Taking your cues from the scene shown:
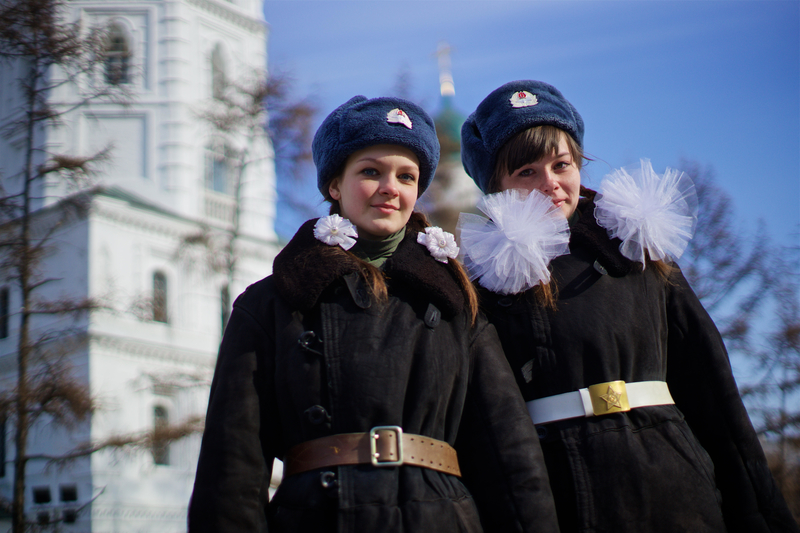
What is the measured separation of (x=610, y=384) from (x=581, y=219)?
766mm

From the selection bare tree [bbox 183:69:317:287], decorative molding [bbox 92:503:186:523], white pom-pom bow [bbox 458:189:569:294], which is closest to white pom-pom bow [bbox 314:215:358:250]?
white pom-pom bow [bbox 458:189:569:294]

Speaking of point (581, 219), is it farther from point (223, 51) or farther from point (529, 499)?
point (223, 51)

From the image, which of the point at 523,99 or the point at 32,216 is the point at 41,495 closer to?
the point at 32,216

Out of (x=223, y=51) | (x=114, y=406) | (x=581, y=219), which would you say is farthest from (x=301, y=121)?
(x=223, y=51)

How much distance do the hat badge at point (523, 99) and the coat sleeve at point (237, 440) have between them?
146 cm

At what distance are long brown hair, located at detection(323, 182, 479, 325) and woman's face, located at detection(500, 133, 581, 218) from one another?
1.48 ft

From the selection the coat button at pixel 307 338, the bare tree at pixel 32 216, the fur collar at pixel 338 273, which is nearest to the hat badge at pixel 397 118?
the fur collar at pixel 338 273

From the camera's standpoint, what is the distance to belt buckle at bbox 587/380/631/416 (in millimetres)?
3087

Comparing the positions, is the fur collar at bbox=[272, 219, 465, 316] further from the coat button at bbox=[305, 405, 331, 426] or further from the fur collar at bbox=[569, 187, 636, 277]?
the fur collar at bbox=[569, 187, 636, 277]

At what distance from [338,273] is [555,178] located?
1105 millimetres

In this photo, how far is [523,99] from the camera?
362 centimetres

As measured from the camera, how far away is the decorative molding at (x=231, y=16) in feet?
101

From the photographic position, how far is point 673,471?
300cm

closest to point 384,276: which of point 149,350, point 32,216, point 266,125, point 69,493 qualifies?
point 32,216
